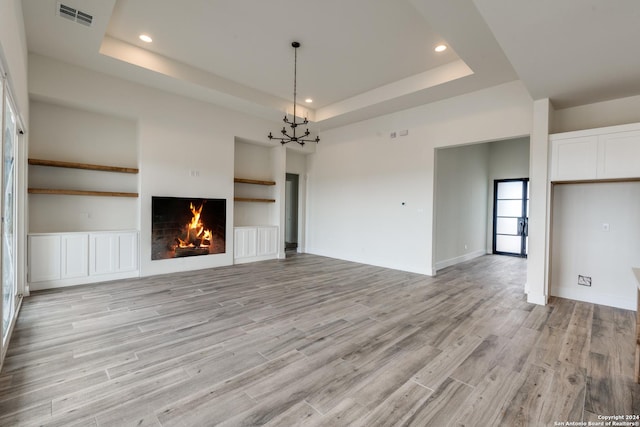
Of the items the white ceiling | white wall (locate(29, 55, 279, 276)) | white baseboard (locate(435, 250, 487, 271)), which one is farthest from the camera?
white baseboard (locate(435, 250, 487, 271))

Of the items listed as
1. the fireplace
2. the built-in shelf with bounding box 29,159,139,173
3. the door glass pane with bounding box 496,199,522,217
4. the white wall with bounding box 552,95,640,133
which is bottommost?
the fireplace

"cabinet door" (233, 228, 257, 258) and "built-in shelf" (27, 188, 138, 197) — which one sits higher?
"built-in shelf" (27, 188, 138, 197)

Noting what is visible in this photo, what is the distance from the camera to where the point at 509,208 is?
8.33 meters

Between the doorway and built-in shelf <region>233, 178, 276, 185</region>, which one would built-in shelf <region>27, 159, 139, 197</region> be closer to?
built-in shelf <region>233, 178, 276, 185</region>

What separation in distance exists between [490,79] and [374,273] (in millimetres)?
3933

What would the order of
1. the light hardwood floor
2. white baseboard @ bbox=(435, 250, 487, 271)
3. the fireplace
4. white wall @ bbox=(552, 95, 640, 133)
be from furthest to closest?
white baseboard @ bbox=(435, 250, 487, 271)
the fireplace
white wall @ bbox=(552, 95, 640, 133)
the light hardwood floor

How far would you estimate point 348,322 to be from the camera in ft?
10.8

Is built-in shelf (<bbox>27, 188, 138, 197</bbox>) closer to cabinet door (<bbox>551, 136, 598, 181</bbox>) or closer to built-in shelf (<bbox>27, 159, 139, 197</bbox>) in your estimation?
built-in shelf (<bbox>27, 159, 139, 197</bbox>)

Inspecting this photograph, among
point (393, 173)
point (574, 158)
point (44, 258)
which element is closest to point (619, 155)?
point (574, 158)

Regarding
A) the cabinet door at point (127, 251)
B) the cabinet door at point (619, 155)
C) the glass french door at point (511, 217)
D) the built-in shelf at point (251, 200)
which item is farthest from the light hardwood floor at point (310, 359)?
the glass french door at point (511, 217)

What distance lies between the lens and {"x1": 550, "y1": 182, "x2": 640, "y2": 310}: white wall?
392cm

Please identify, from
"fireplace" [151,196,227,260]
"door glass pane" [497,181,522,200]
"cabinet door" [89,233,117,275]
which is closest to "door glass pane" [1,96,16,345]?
"cabinet door" [89,233,117,275]

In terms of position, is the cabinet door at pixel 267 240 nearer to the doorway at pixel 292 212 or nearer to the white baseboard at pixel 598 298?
the doorway at pixel 292 212

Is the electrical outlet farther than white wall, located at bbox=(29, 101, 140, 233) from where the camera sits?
No
